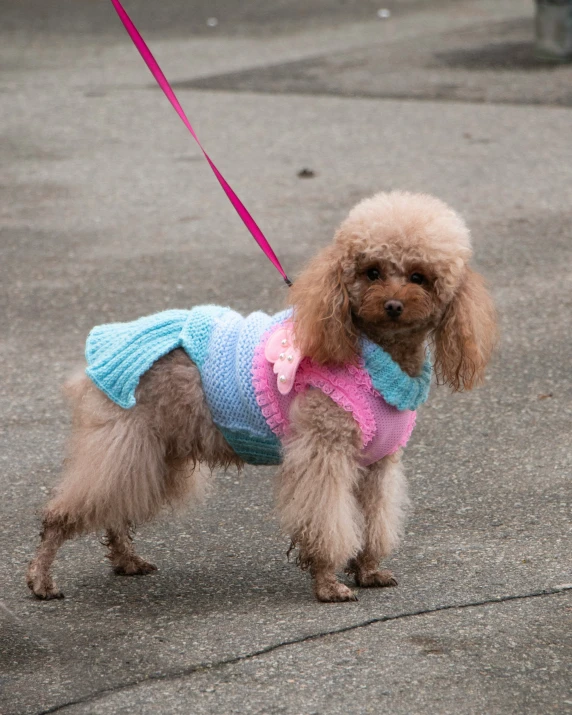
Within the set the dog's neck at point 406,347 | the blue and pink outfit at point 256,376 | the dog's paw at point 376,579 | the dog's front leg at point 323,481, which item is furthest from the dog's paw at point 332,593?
the dog's neck at point 406,347

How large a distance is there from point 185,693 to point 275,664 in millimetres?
263

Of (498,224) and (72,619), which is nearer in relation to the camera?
(72,619)

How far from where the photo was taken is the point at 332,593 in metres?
3.54

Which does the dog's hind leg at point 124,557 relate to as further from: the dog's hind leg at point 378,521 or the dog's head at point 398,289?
the dog's head at point 398,289

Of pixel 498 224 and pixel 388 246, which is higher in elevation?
pixel 388 246

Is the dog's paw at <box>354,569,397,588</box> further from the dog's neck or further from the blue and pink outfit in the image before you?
the dog's neck

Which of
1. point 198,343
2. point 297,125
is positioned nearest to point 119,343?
point 198,343

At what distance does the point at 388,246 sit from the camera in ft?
10.8

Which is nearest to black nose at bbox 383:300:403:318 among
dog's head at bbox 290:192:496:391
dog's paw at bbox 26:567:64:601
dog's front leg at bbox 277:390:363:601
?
dog's head at bbox 290:192:496:391

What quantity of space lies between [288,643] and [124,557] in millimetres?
800

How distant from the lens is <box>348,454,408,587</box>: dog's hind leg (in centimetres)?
363

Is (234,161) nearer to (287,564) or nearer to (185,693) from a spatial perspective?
(287,564)

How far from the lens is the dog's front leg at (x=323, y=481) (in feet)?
11.4

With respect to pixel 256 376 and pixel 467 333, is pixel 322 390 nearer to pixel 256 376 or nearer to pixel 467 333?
pixel 256 376
